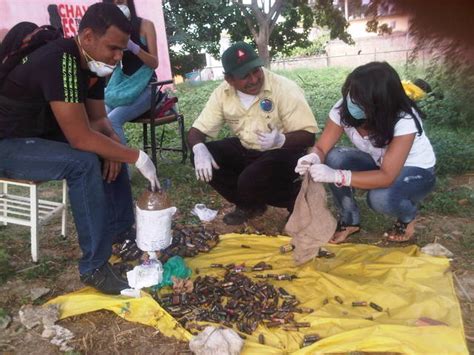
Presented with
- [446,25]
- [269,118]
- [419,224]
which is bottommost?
[419,224]

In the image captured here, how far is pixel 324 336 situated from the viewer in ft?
7.80

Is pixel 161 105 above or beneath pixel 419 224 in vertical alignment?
above

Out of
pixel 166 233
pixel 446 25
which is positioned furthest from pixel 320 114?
pixel 166 233

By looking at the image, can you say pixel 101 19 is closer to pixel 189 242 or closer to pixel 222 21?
pixel 189 242

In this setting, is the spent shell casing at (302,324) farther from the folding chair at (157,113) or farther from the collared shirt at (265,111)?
the folding chair at (157,113)

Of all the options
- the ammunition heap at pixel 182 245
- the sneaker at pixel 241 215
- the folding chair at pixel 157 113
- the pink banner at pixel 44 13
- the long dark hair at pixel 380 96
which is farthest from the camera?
the pink banner at pixel 44 13

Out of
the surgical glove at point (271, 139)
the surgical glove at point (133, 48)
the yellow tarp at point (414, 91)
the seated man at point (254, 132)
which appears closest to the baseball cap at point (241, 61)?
the seated man at point (254, 132)

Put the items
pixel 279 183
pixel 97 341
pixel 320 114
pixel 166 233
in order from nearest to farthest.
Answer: pixel 97 341, pixel 166 233, pixel 279 183, pixel 320 114

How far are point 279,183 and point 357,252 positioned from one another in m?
0.75

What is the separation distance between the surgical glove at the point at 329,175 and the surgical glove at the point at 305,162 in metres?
0.09

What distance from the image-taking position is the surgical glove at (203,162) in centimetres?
354

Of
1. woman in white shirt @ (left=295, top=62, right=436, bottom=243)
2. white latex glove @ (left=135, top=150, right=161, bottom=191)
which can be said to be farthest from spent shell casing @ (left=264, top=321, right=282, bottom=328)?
white latex glove @ (left=135, top=150, right=161, bottom=191)

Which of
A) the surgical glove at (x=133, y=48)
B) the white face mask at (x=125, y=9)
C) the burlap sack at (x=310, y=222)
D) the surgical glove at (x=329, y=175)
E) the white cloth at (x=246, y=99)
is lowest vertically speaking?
the burlap sack at (x=310, y=222)

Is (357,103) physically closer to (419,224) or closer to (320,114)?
(419,224)
